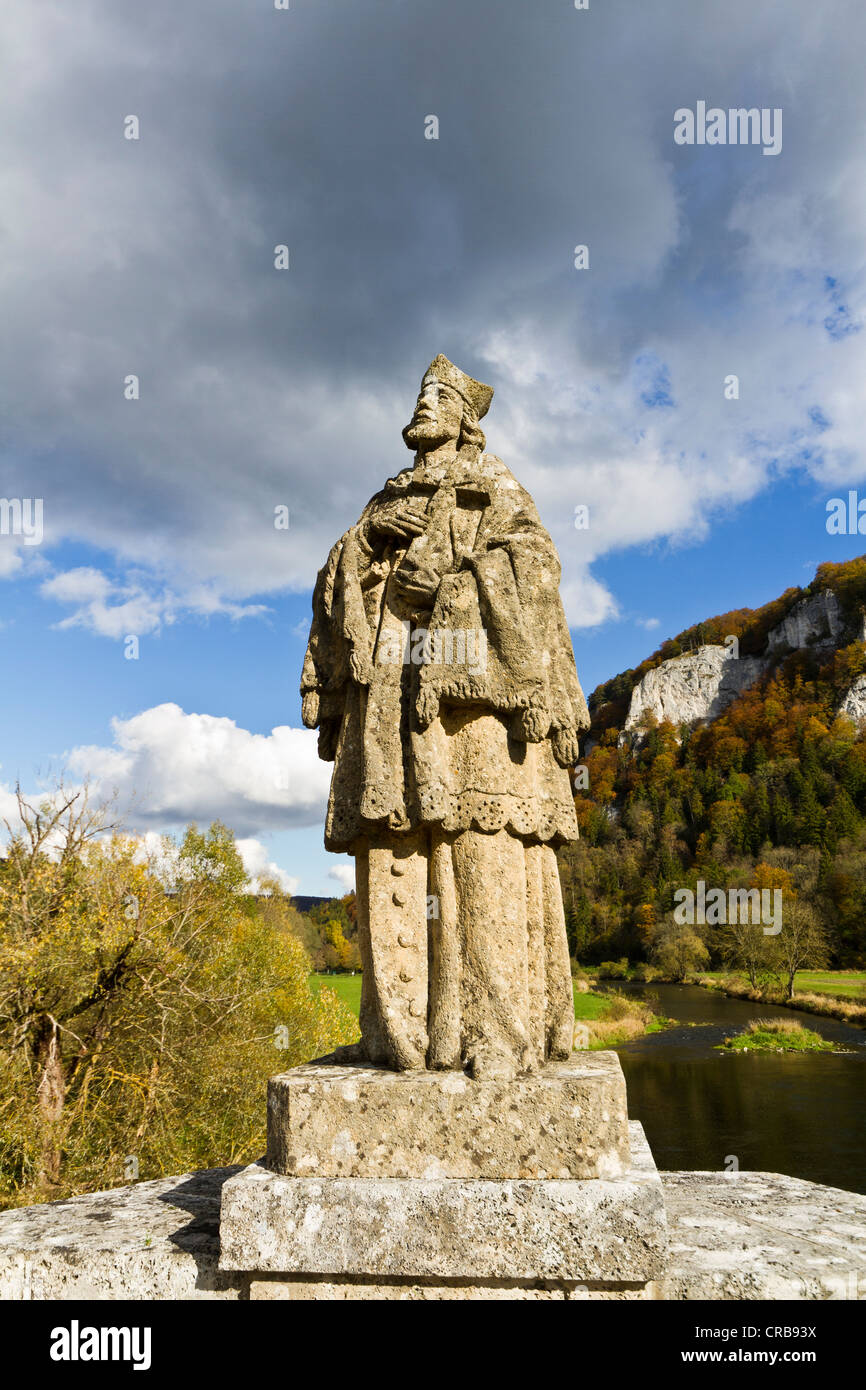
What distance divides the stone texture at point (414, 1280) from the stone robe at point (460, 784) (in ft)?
2.66

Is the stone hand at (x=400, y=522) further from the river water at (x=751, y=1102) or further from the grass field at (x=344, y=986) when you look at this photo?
the grass field at (x=344, y=986)

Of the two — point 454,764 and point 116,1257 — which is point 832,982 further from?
point 116,1257

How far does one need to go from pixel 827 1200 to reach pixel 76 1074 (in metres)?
15.4

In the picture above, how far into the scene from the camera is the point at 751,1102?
87.7ft

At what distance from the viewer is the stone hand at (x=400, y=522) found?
4.31 meters

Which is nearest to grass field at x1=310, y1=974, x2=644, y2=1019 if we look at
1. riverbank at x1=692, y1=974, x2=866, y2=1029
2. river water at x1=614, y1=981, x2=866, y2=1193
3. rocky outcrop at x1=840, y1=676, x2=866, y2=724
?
river water at x1=614, y1=981, x2=866, y2=1193

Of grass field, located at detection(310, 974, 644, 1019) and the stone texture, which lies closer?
the stone texture

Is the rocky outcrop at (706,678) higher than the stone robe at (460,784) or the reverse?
higher

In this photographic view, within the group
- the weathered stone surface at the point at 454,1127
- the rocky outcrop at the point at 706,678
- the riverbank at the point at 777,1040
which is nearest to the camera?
the weathered stone surface at the point at 454,1127

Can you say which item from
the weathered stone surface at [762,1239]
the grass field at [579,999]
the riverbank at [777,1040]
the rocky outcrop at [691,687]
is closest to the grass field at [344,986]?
the grass field at [579,999]

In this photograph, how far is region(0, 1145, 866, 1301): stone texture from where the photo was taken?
9.77 ft

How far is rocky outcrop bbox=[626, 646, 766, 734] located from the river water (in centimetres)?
7417

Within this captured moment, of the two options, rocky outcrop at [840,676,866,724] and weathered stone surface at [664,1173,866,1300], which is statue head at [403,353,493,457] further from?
rocky outcrop at [840,676,866,724]
